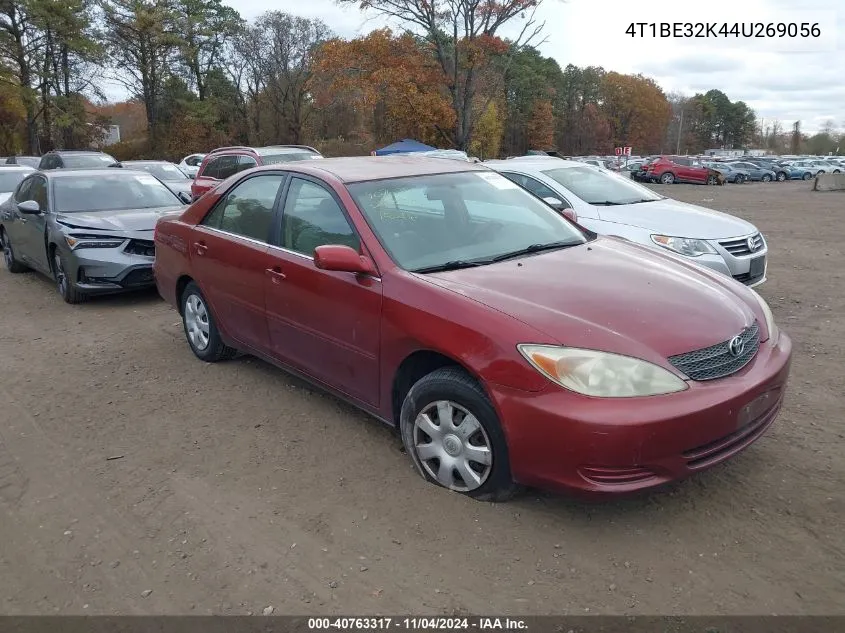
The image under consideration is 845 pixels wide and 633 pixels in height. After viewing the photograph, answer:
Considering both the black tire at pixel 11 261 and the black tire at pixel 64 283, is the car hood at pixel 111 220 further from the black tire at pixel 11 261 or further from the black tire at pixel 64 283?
the black tire at pixel 11 261

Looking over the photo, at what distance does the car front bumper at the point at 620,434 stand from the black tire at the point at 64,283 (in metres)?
6.14

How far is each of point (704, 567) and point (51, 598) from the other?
266cm

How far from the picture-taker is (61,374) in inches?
211

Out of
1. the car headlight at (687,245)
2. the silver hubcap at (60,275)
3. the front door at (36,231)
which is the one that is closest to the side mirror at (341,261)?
the car headlight at (687,245)

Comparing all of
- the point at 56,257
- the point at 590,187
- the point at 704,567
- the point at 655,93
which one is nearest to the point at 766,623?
the point at 704,567

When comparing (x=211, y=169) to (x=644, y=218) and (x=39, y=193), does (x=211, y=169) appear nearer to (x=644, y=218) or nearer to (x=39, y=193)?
(x=39, y=193)

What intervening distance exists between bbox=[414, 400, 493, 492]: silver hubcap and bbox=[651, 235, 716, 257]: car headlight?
13.1ft

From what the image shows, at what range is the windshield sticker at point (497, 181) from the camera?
4.61 m

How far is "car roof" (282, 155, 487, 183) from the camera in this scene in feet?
13.8

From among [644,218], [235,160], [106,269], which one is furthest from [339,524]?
[235,160]

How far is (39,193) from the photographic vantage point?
8.38 meters

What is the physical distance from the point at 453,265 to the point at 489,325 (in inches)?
26.5

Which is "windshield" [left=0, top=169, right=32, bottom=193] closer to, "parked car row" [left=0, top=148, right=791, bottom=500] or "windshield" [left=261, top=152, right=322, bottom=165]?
"windshield" [left=261, top=152, right=322, bottom=165]

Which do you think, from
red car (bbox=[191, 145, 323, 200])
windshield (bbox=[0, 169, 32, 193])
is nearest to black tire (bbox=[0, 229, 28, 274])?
red car (bbox=[191, 145, 323, 200])
